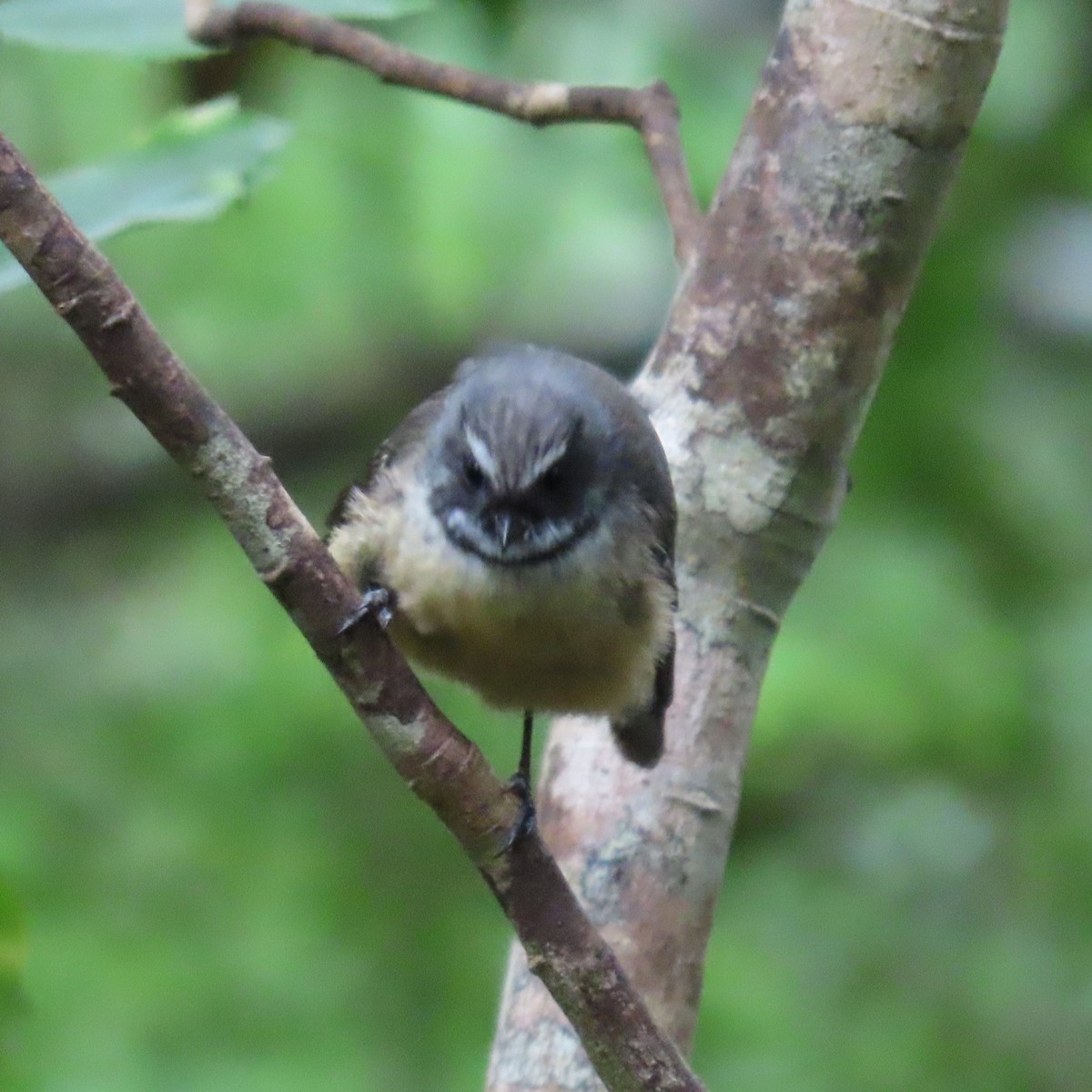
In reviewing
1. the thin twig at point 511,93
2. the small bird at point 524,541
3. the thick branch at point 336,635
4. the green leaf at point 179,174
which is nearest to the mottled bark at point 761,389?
the small bird at point 524,541

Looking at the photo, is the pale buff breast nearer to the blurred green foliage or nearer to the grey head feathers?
the grey head feathers

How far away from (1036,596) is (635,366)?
5.16 feet

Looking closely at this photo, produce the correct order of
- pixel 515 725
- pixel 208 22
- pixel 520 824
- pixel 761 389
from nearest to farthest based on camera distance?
1. pixel 520 824
2. pixel 761 389
3. pixel 208 22
4. pixel 515 725

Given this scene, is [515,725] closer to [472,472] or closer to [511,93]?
[511,93]

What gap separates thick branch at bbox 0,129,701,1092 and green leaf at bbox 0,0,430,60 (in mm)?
960

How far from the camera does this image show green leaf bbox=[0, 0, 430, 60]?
9.20 ft

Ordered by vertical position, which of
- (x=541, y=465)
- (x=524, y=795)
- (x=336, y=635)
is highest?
(x=336, y=635)

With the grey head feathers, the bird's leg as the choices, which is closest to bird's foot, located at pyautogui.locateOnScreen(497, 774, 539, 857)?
the bird's leg

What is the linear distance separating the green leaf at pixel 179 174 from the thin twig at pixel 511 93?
50 cm

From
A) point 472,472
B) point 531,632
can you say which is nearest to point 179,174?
point 472,472

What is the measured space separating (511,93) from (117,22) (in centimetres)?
95

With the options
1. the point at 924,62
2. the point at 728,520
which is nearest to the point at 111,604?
the point at 728,520

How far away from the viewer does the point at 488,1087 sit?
292cm

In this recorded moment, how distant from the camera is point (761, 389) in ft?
10.5
